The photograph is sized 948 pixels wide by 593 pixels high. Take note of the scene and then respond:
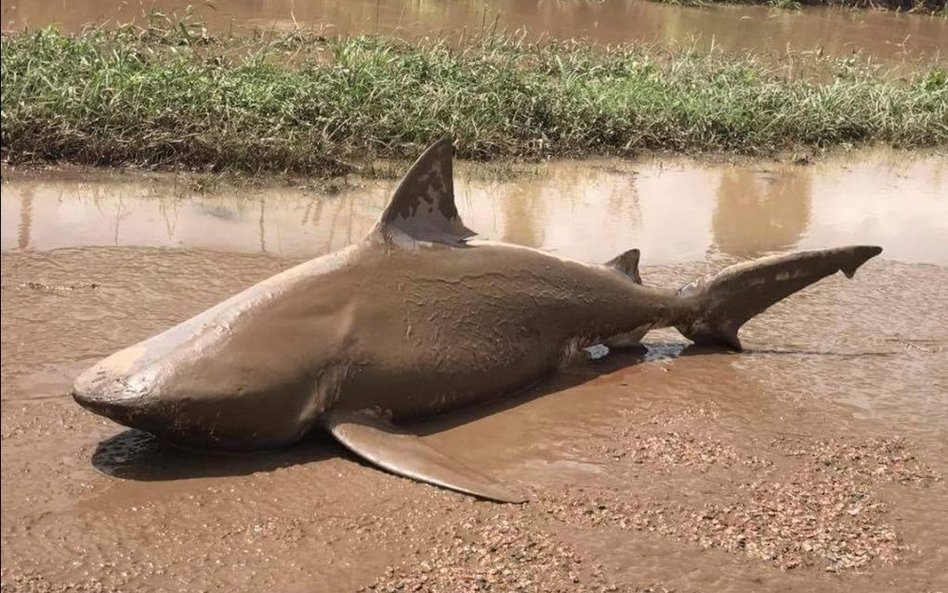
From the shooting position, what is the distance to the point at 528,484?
470 centimetres

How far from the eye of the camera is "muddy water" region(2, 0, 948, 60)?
14258 mm

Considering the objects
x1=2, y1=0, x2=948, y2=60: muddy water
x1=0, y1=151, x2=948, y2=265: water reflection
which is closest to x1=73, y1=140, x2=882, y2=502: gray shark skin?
x1=0, y1=151, x2=948, y2=265: water reflection

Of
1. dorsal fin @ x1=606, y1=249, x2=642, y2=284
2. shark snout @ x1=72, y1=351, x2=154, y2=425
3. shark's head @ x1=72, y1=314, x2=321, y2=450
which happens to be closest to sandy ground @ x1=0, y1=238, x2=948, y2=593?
shark's head @ x1=72, y1=314, x2=321, y2=450

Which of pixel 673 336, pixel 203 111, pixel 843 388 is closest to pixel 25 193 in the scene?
pixel 203 111

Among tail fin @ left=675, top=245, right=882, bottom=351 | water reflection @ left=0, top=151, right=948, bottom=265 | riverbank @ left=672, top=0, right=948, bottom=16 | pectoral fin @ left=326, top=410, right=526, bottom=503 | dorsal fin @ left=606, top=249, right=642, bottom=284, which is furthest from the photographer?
riverbank @ left=672, top=0, right=948, bottom=16

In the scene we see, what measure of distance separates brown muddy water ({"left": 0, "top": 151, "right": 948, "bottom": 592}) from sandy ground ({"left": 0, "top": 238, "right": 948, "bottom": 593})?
0.01 metres

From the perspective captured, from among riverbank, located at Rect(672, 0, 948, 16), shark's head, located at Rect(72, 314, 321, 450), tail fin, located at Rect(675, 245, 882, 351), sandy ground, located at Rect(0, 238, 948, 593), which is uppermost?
riverbank, located at Rect(672, 0, 948, 16)

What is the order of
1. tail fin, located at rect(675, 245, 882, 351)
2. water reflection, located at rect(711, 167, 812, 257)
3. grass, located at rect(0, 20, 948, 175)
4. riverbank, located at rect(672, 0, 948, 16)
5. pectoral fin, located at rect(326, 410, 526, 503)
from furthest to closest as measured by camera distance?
riverbank, located at rect(672, 0, 948, 16) → water reflection, located at rect(711, 167, 812, 257) → grass, located at rect(0, 20, 948, 175) → tail fin, located at rect(675, 245, 882, 351) → pectoral fin, located at rect(326, 410, 526, 503)

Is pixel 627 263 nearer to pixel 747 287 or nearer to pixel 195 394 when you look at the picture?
pixel 747 287

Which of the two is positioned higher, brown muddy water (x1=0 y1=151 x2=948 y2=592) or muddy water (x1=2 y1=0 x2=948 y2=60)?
muddy water (x1=2 y1=0 x2=948 y2=60)

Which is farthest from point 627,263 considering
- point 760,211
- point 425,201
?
point 760,211

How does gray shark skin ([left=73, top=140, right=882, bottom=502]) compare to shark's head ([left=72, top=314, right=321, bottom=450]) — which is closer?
shark's head ([left=72, top=314, right=321, bottom=450])

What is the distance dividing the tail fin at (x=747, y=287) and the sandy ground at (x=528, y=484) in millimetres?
179

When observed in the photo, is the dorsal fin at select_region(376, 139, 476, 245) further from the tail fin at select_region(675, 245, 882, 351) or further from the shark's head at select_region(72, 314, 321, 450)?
the tail fin at select_region(675, 245, 882, 351)
